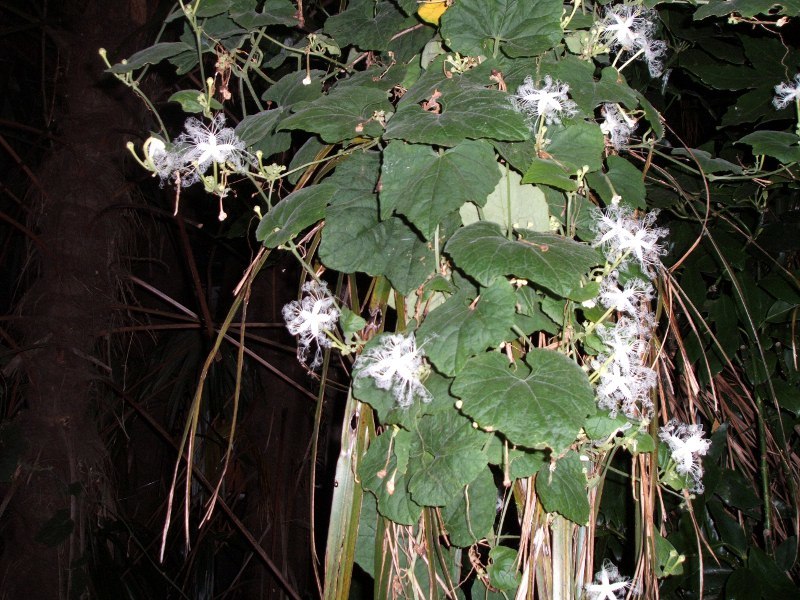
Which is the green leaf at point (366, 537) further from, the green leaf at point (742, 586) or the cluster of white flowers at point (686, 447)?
the green leaf at point (742, 586)

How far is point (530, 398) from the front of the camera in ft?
1.46

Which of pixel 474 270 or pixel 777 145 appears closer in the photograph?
pixel 474 270

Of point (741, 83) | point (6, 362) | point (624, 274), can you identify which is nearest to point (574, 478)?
point (624, 274)

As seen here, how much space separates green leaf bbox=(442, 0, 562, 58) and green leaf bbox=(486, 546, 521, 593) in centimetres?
42

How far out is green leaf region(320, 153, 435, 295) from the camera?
543 millimetres

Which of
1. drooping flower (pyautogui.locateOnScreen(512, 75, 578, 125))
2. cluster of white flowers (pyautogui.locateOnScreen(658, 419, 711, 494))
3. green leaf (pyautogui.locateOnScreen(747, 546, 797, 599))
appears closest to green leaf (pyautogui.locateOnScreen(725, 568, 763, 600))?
green leaf (pyautogui.locateOnScreen(747, 546, 797, 599))

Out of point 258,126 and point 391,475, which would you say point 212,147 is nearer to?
point 258,126

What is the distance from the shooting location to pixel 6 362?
1184 mm

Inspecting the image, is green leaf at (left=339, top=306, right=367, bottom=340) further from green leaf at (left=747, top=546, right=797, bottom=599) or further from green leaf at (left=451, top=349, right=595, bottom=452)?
green leaf at (left=747, top=546, right=797, bottom=599)

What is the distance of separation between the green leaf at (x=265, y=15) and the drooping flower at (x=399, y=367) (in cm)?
36

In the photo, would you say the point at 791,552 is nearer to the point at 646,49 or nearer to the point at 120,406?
the point at 646,49

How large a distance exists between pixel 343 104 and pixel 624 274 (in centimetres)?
29

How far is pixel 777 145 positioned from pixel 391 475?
0.56m

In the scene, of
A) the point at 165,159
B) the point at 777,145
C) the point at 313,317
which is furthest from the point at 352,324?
the point at 777,145
